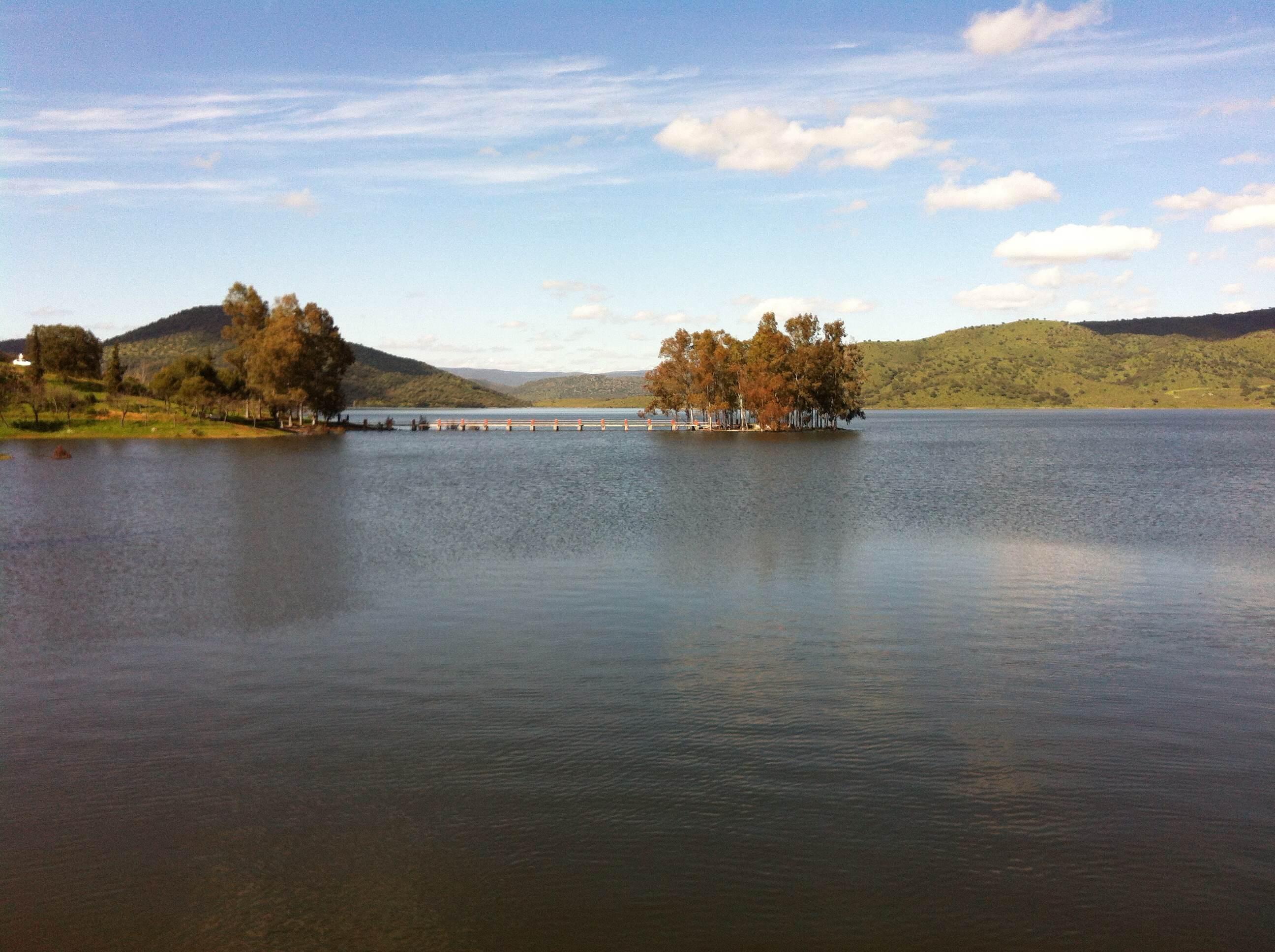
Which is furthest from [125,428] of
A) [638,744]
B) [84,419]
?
[638,744]

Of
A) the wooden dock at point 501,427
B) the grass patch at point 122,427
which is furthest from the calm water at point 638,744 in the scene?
the wooden dock at point 501,427

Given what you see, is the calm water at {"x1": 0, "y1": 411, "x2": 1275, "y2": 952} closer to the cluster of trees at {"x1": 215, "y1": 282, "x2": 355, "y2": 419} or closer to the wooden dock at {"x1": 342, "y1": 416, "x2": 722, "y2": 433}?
the cluster of trees at {"x1": 215, "y1": 282, "x2": 355, "y2": 419}

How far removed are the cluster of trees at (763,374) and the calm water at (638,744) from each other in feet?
388

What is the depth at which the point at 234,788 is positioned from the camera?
1258 centimetres

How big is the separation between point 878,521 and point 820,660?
2337 cm

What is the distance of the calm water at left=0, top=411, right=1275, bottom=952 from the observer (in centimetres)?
970

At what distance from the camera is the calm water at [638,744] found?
970cm

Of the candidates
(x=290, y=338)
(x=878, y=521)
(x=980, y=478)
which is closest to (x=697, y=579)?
(x=878, y=521)

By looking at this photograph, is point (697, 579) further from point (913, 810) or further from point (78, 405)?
point (78, 405)

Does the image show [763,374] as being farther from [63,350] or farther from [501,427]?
[63,350]

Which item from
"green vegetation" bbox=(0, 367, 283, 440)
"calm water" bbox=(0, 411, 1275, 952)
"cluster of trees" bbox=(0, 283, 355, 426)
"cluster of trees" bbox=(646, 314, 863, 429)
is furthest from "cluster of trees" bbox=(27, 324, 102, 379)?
"calm water" bbox=(0, 411, 1275, 952)

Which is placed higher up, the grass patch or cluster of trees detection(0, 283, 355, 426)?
cluster of trees detection(0, 283, 355, 426)

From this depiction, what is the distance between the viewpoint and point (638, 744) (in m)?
14.0

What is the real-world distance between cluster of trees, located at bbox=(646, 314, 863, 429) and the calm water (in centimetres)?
11834
